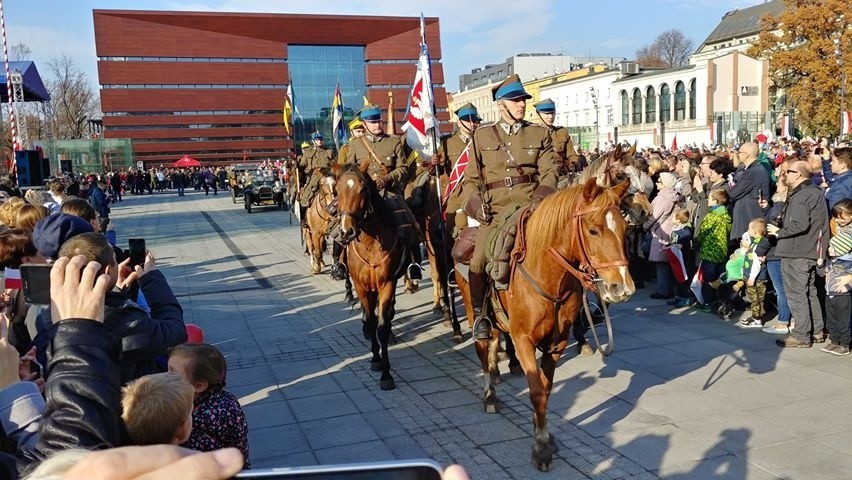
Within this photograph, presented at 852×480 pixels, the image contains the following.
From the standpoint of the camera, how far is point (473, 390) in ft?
21.7

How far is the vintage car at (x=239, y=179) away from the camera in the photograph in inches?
1398

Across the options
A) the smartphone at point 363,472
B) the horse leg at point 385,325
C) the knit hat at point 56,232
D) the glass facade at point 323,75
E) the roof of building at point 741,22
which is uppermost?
the roof of building at point 741,22

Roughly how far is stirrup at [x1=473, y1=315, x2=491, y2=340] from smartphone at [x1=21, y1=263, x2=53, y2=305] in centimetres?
381

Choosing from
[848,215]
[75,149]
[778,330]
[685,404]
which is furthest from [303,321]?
[75,149]

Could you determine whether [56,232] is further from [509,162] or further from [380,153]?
[380,153]

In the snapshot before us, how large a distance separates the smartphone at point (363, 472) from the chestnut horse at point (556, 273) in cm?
322

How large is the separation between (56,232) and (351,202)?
3.56 meters

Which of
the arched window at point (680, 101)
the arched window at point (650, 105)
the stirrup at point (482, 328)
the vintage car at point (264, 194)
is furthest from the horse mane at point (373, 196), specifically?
the arched window at point (650, 105)

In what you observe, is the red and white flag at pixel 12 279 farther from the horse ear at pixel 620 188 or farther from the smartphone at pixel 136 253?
the horse ear at pixel 620 188

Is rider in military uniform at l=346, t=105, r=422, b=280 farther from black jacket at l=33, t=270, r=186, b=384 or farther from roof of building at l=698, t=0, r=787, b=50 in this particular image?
roof of building at l=698, t=0, r=787, b=50

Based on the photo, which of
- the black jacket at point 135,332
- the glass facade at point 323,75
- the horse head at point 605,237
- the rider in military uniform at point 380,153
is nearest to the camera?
the black jacket at point 135,332

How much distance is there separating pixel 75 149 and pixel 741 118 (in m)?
54.3

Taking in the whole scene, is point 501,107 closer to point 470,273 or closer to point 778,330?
point 470,273

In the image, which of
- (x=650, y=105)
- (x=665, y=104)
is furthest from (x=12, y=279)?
(x=650, y=105)
